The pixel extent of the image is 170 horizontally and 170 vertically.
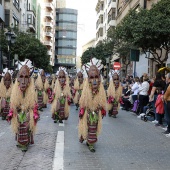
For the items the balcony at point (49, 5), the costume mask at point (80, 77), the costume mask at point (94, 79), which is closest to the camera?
the costume mask at point (94, 79)

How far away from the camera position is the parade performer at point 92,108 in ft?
24.6

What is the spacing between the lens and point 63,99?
36.5 feet

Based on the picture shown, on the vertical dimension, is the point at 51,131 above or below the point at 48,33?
below

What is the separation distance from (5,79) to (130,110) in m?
7.35

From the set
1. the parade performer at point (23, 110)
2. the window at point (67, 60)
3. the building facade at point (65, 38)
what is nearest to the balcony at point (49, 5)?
the building facade at point (65, 38)

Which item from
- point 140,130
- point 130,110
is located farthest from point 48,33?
point 140,130

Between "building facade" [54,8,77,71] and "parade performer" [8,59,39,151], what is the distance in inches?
3858

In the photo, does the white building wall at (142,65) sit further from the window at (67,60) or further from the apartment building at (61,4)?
the apartment building at (61,4)

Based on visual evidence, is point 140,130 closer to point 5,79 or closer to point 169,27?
point 5,79

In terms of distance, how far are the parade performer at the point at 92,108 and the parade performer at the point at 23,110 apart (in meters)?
1.16

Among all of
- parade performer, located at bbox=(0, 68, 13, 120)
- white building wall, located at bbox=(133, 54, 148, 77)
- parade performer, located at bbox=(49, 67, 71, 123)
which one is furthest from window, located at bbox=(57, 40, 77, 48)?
parade performer, located at bbox=(49, 67, 71, 123)

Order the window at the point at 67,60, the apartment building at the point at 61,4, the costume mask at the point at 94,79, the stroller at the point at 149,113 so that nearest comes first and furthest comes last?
the costume mask at the point at 94,79, the stroller at the point at 149,113, the window at the point at 67,60, the apartment building at the point at 61,4

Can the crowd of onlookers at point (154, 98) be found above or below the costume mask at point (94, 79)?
Result: below

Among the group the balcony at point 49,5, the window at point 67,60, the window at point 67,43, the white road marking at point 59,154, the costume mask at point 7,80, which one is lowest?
the white road marking at point 59,154
